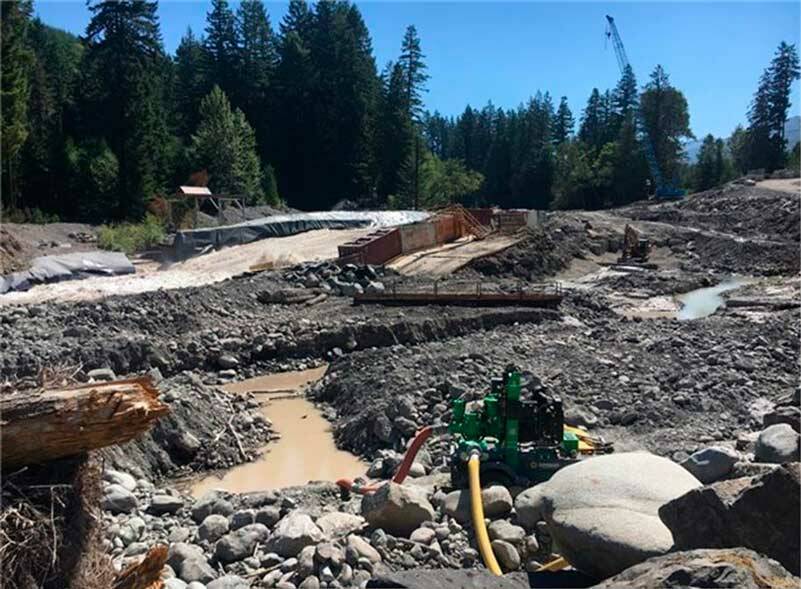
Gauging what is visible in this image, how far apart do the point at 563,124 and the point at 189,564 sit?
294 feet

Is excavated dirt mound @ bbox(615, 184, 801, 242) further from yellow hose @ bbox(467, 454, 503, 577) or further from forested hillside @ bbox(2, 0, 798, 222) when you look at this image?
yellow hose @ bbox(467, 454, 503, 577)

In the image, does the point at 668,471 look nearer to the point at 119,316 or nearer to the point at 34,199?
the point at 119,316

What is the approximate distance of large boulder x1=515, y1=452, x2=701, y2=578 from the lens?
4605mm

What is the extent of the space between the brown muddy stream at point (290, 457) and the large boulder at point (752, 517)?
21.4 ft

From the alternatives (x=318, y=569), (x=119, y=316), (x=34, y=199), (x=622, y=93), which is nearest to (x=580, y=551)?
(x=318, y=569)

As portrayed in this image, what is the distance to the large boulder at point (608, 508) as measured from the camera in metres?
4.61

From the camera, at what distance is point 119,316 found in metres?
16.1

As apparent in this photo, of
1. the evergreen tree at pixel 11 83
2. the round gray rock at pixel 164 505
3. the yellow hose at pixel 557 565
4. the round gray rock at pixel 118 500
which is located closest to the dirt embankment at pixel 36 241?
the evergreen tree at pixel 11 83

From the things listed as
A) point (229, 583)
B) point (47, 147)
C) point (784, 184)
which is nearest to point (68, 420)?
point (229, 583)

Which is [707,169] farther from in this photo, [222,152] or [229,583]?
[229,583]

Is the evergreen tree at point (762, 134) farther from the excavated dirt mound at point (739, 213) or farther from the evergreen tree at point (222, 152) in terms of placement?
the evergreen tree at point (222, 152)

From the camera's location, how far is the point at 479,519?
5941 mm

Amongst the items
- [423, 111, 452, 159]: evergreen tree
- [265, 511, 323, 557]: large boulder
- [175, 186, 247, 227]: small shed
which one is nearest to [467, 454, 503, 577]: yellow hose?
[265, 511, 323, 557]: large boulder

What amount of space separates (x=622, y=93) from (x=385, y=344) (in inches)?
2869
